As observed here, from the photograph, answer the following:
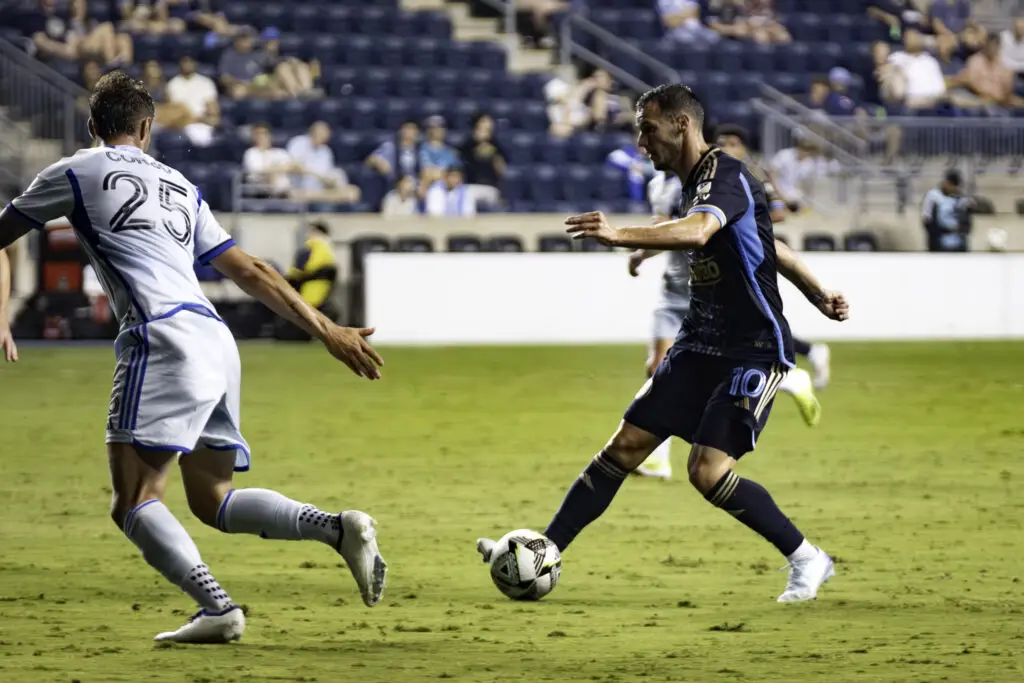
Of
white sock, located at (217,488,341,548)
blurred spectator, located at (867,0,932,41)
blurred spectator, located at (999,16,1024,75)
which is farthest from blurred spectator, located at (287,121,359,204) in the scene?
white sock, located at (217,488,341,548)

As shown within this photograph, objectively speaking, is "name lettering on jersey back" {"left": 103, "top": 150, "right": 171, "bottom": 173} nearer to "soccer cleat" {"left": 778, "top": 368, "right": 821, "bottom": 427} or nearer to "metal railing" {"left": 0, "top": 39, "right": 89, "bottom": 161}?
"soccer cleat" {"left": 778, "top": 368, "right": 821, "bottom": 427}

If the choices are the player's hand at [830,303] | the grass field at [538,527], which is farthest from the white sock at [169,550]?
the player's hand at [830,303]

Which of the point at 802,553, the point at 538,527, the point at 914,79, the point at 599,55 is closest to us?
the point at 802,553

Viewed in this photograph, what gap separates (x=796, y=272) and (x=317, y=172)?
59.8 ft

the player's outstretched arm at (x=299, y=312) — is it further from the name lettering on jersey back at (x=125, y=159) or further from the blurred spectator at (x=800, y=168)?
the blurred spectator at (x=800, y=168)

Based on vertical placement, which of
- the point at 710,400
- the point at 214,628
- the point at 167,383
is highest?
the point at 167,383

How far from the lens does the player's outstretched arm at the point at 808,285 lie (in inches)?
280

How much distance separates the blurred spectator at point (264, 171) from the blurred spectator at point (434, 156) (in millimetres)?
1875

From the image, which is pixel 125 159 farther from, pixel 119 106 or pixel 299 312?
pixel 299 312

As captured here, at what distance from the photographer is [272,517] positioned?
6.01 meters

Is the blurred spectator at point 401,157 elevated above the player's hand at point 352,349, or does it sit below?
below

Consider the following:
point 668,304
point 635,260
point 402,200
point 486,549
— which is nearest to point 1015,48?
point 402,200

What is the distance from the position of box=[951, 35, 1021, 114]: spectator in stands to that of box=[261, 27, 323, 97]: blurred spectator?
10587 millimetres

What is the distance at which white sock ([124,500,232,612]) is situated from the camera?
18.7ft
